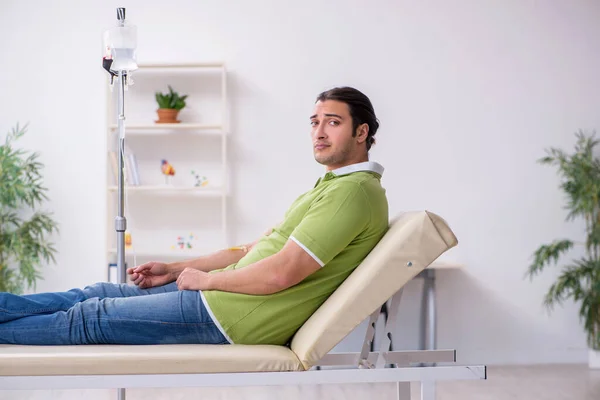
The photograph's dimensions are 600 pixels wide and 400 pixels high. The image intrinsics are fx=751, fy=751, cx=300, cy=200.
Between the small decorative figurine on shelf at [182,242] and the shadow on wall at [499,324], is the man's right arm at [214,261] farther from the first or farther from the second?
the shadow on wall at [499,324]

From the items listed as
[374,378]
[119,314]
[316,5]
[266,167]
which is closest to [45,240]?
[266,167]

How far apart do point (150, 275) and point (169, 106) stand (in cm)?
216

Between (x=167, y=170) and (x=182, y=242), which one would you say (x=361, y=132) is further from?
(x=182, y=242)

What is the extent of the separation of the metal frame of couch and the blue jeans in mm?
56

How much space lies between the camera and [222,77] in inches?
175

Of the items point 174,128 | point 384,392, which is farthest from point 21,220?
point 384,392

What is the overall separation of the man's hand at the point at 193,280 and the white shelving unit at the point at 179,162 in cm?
249

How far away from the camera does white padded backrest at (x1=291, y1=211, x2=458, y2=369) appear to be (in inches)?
70.8

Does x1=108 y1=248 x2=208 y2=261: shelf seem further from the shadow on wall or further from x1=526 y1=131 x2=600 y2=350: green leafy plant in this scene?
x1=526 y1=131 x2=600 y2=350: green leafy plant

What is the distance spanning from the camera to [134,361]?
1754 millimetres

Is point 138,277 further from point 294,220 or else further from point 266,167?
point 266,167

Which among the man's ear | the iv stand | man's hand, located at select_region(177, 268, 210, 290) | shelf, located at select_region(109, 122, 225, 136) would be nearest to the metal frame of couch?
man's hand, located at select_region(177, 268, 210, 290)

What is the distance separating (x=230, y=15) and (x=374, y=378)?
10.7 ft

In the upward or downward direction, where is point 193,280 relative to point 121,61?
downward
